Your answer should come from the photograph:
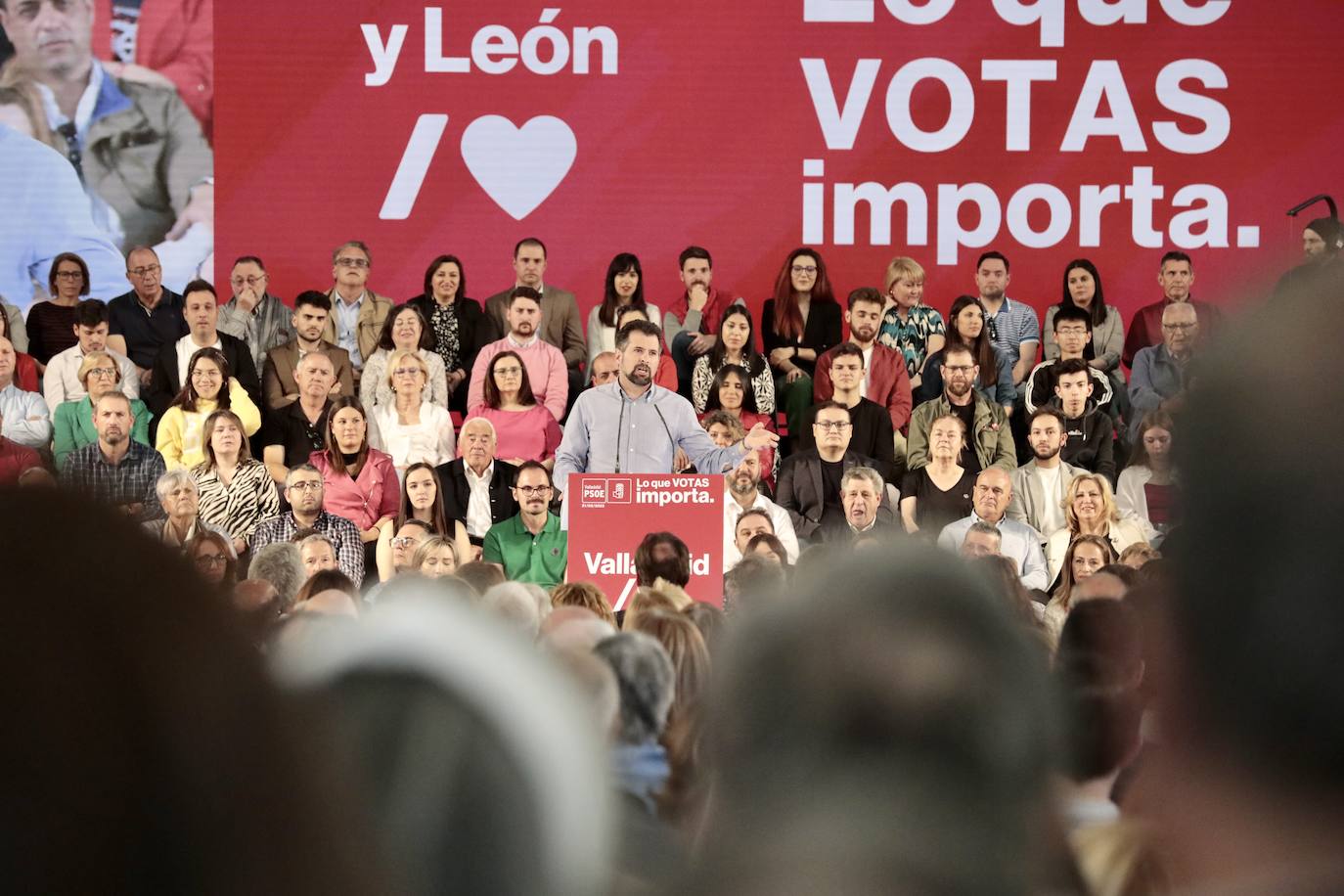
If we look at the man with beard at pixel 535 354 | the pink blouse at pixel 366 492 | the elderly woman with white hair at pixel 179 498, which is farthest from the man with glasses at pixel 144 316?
the elderly woman with white hair at pixel 179 498

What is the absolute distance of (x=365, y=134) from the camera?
13.2 meters

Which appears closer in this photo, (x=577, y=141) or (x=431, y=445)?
(x=431, y=445)

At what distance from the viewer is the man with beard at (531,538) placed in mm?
8398

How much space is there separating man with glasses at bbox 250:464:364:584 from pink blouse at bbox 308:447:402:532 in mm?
568

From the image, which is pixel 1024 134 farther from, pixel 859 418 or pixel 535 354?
pixel 535 354

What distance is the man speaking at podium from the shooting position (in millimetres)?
8383

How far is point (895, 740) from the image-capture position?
120 centimetres

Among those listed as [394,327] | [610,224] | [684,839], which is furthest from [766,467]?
[684,839]

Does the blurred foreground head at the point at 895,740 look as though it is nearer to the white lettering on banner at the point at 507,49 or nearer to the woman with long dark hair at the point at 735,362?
the woman with long dark hair at the point at 735,362

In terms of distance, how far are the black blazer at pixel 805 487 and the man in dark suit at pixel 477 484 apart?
1.45 meters

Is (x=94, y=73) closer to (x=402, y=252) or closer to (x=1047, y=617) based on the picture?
(x=402, y=252)

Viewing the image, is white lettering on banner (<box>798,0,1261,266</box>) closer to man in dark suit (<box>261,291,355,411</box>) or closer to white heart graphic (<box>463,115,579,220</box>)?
white heart graphic (<box>463,115,579,220</box>)

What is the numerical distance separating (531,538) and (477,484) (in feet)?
3.18

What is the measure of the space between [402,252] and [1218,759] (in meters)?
12.7
